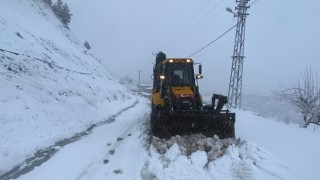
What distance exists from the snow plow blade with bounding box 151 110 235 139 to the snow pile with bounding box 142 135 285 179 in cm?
106

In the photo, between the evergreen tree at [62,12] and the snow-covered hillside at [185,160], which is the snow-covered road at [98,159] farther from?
the evergreen tree at [62,12]

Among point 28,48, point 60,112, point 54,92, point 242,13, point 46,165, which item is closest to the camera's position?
point 46,165

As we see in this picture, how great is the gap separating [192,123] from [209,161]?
3.36m

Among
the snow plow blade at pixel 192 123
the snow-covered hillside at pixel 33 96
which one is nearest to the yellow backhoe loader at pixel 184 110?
the snow plow blade at pixel 192 123

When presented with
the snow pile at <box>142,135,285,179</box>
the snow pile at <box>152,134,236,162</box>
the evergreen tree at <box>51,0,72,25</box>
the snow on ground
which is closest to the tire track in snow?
the snow pile at <box>142,135,285,179</box>

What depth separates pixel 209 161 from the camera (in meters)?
9.58

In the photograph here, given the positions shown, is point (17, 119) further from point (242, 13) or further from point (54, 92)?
point (242, 13)

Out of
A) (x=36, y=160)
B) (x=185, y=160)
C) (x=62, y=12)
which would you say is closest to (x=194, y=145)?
(x=185, y=160)

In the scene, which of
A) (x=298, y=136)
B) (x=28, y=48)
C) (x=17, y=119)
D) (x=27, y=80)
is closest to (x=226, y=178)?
(x=298, y=136)

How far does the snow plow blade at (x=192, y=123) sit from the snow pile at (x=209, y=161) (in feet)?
3.47

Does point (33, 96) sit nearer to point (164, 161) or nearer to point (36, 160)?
Result: point (36, 160)

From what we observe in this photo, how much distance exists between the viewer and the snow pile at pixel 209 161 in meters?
8.51

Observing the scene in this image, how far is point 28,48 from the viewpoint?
76.6ft

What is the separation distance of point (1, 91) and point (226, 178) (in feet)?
33.1
